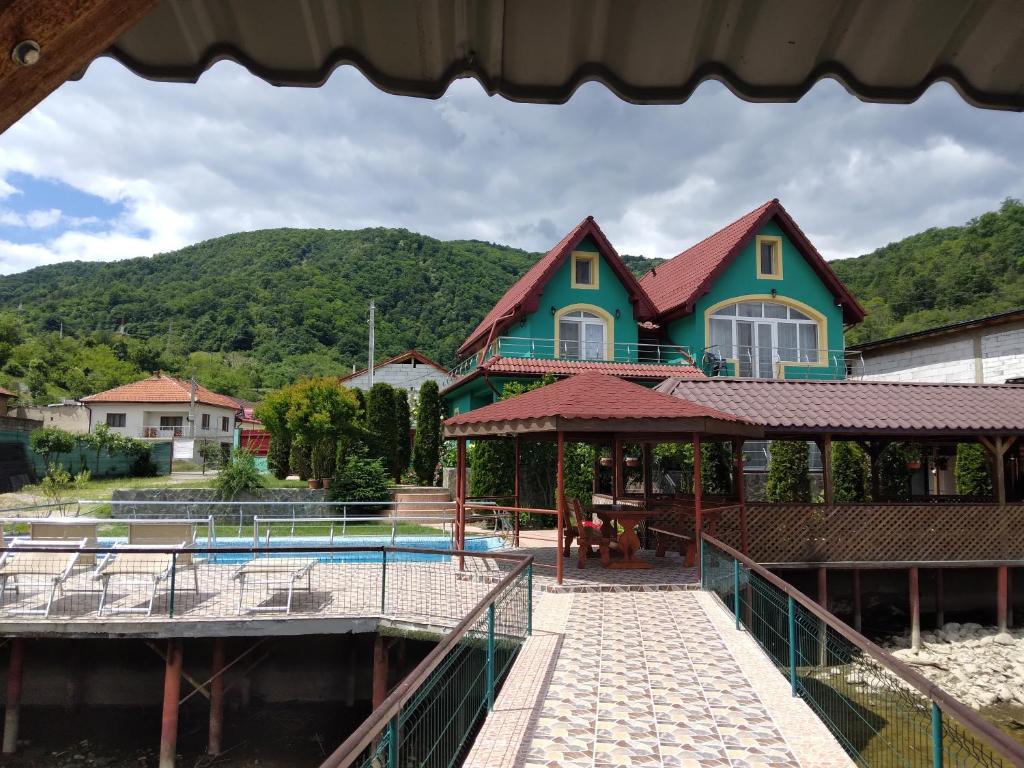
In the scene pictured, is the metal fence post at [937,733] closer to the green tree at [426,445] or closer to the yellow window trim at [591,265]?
the yellow window trim at [591,265]

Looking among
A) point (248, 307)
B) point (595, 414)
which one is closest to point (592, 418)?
point (595, 414)

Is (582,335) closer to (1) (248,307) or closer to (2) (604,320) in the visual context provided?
(2) (604,320)

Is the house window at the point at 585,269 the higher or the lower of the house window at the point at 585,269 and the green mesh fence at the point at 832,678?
the higher

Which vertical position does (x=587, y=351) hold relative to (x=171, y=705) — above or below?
above

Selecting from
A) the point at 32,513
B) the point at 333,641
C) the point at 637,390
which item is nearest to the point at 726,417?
the point at 637,390

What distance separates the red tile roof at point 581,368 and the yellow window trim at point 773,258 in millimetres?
4687

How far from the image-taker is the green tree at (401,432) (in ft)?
92.4

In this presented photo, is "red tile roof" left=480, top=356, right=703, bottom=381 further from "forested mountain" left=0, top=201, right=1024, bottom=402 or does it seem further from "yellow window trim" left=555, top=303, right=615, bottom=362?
A: "forested mountain" left=0, top=201, right=1024, bottom=402

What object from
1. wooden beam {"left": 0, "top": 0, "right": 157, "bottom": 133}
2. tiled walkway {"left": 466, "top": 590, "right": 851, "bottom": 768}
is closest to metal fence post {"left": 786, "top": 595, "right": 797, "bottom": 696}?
tiled walkway {"left": 466, "top": 590, "right": 851, "bottom": 768}

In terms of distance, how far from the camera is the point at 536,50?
245 cm

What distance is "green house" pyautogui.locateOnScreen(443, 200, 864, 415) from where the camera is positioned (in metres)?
24.3

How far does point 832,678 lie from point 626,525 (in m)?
4.95

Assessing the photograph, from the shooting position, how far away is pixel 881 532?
47.9ft

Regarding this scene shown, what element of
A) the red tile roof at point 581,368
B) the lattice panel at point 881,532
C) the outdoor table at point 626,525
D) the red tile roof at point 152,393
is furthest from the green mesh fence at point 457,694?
the red tile roof at point 152,393
